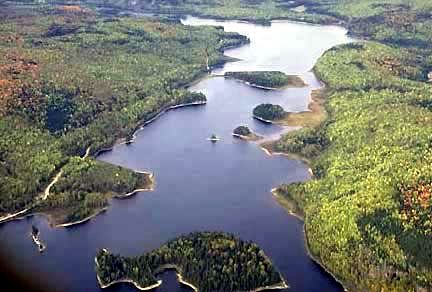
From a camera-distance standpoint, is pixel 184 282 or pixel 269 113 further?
pixel 269 113

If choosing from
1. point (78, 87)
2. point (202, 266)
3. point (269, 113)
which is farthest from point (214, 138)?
point (202, 266)

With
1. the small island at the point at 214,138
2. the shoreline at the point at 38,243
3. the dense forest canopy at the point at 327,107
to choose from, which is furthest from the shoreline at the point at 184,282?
the small island at the point at 214,138

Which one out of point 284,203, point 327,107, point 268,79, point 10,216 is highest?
point 268,79

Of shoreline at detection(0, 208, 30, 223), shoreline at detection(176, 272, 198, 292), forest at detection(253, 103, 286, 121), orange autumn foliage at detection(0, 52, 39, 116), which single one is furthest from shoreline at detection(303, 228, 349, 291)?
orange autumn foliage at detection(0, 52, 39, 116)

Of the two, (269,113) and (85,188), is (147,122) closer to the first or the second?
(269,113)

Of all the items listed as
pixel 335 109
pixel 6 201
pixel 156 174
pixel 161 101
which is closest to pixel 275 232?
pixel 156 174

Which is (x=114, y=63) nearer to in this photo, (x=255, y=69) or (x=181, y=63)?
(x=181, y=63)
